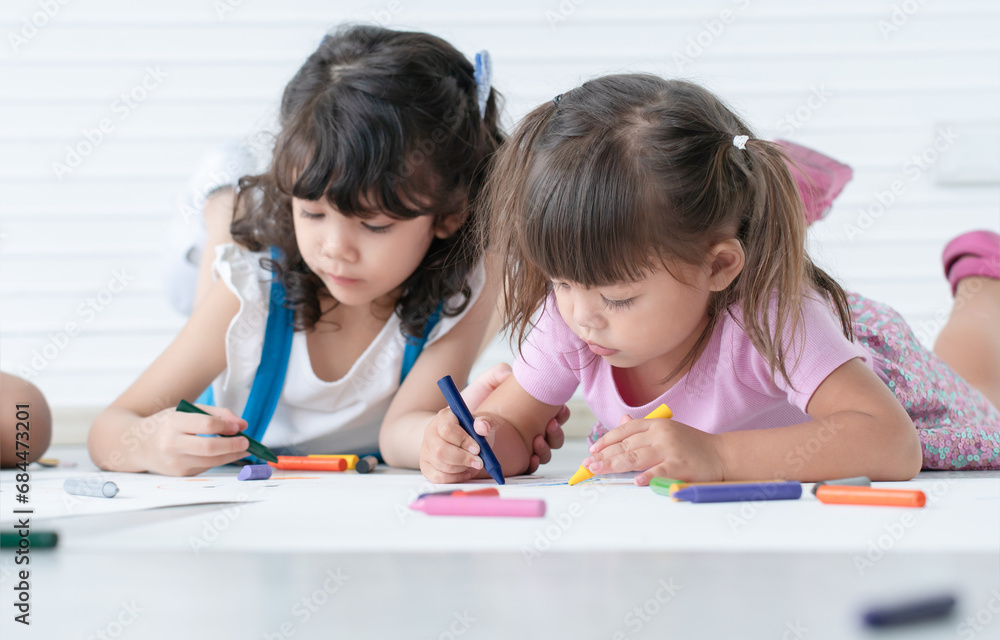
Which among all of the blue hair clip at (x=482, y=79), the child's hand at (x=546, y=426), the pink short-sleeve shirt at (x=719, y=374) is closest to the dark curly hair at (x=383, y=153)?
the blue hair clip at (x=482, y=79)

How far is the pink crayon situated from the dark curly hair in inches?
18.6

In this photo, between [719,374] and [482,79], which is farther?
[482,79]

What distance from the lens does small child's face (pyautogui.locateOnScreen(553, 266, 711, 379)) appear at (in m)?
0.74

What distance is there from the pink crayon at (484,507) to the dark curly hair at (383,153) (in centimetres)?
47

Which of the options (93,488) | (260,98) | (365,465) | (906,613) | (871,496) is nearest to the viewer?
(906,613)

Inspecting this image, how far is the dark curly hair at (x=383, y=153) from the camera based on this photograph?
97 centimetres

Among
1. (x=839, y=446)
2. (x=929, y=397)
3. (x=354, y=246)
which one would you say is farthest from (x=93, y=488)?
(x=929, y=397)

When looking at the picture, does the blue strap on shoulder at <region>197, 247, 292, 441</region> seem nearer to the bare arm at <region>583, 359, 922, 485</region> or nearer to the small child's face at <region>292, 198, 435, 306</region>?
the small child's face at <region>292, 198, 435, 306</region>

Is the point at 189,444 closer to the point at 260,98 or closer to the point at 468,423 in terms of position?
the point at 468,423

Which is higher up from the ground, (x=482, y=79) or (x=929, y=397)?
(x=482, y=79)

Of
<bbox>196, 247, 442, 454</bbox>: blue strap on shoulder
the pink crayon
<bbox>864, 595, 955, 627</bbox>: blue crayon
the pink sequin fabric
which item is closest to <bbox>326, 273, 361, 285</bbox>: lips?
<bbox>196, 247, 442, 454</bbox>: blue strap on shoulder

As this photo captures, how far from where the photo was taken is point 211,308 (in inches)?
43.0

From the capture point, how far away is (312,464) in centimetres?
96

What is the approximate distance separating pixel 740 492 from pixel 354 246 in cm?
54
